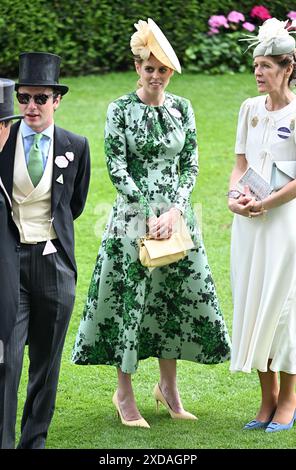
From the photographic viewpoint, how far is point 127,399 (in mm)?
7570

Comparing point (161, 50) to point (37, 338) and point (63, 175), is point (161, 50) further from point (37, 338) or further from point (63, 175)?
point (37, 338)

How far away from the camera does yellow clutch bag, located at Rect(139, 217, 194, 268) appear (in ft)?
23.5

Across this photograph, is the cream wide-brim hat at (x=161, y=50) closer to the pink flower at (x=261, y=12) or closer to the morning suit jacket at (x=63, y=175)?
the morning suit jacket at (x=63, y=175)

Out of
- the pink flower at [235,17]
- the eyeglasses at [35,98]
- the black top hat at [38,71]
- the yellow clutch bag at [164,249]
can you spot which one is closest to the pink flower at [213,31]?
the pink flower at [235,17]

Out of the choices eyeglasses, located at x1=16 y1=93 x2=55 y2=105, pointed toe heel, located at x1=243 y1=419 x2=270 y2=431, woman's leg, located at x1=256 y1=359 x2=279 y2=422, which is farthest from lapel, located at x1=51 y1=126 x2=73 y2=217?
pointed toe heel, located at x1=243 y1=419 x2=270 y2=431

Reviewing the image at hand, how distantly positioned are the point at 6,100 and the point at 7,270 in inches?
32.9

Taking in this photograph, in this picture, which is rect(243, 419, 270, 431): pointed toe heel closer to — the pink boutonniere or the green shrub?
the pink boutonniere

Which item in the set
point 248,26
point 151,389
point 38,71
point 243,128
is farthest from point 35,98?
point 248,26

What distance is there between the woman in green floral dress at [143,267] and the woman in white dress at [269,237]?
0.80 feet

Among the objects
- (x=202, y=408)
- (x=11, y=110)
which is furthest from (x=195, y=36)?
(x=11, y=110)

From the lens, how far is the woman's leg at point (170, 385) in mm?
7707

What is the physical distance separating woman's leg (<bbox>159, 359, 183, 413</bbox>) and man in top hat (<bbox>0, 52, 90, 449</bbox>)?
3.44ft

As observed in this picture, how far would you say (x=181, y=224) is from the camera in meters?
7.32

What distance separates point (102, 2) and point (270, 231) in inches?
373
